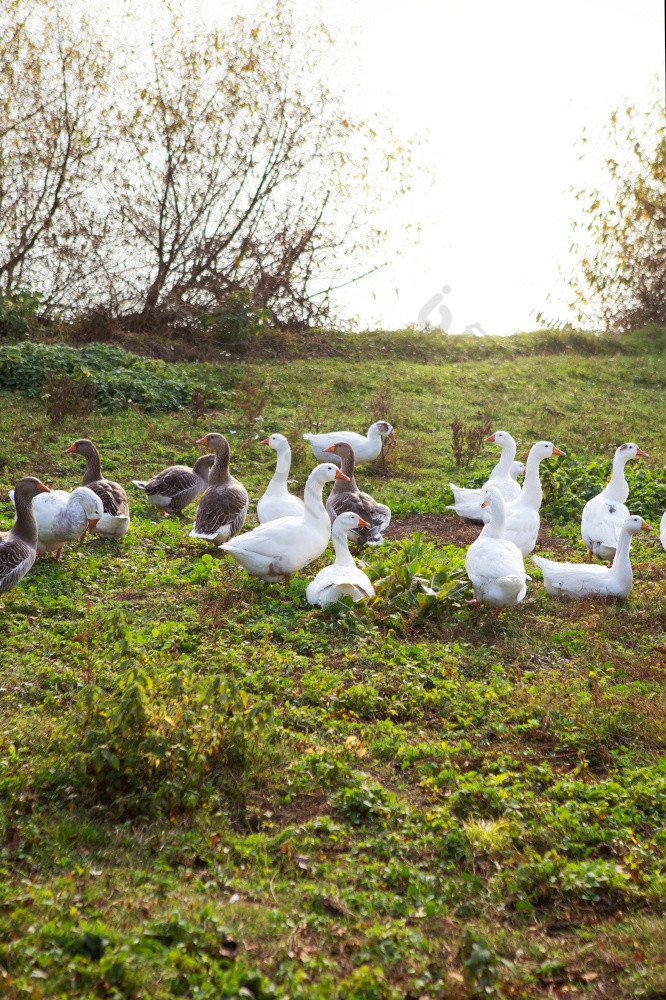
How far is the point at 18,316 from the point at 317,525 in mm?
10514

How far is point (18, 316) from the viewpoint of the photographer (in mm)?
15898

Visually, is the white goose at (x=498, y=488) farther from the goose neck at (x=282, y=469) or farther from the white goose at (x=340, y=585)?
the white goose at (x=340, y=585)

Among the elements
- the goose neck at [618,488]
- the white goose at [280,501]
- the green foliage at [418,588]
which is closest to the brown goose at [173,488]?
the white goose at [280,501]

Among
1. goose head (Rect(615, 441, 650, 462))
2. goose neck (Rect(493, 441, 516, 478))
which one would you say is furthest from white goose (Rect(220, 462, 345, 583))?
goose head (Rect(615, 441, 650, 462))

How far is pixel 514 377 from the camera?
16875 millimetres

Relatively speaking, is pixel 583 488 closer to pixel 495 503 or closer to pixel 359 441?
pixel 359 441

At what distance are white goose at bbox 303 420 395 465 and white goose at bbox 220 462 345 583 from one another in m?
3.79

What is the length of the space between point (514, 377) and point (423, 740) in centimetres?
1267

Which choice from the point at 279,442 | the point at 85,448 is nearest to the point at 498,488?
the point at 279,442

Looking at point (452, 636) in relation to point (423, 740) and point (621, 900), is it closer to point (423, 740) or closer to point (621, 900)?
point (423, 740)

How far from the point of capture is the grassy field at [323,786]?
11.1 ft

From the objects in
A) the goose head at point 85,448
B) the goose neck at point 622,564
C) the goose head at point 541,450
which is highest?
the goose head at point 541,450

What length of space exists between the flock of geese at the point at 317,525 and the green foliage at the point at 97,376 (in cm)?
370

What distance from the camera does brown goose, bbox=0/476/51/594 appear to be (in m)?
6.57
